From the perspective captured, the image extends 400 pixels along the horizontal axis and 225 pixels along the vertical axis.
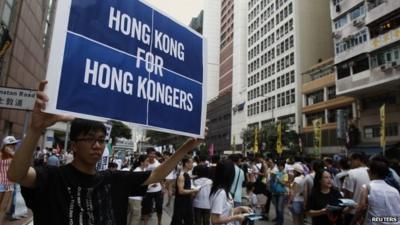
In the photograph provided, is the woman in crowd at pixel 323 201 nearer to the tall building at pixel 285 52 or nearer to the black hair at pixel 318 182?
the black hair at pixel 318 182

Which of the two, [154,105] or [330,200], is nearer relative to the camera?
[154,105]

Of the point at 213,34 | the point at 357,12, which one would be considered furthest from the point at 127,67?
the point at 213,34

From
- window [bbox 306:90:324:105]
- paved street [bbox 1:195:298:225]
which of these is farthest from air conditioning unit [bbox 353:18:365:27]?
paved street [bbox 1:195:298:225]

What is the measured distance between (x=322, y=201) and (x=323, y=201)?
0.01 metres

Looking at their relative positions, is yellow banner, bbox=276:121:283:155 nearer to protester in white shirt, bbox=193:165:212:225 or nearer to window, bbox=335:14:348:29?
window, bbox=335:14:348:29

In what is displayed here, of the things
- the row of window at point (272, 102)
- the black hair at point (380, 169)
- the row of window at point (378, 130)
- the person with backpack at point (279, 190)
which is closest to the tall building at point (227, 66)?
the row of window at point (272, 102)

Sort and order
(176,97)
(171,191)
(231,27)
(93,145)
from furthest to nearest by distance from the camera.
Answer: (231,27) → (171,191) → (176,97) → (93,145)

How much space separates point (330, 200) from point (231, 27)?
78.5m

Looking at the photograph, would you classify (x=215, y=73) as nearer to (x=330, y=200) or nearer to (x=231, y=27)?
(x=231, y=27)

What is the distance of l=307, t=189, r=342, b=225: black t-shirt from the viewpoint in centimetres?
522

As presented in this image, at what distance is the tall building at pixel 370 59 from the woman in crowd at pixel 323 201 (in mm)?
26880

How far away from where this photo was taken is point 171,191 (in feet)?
32.3

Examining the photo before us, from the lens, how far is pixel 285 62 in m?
53.8

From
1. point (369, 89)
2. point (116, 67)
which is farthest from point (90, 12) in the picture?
point (369, 89)
